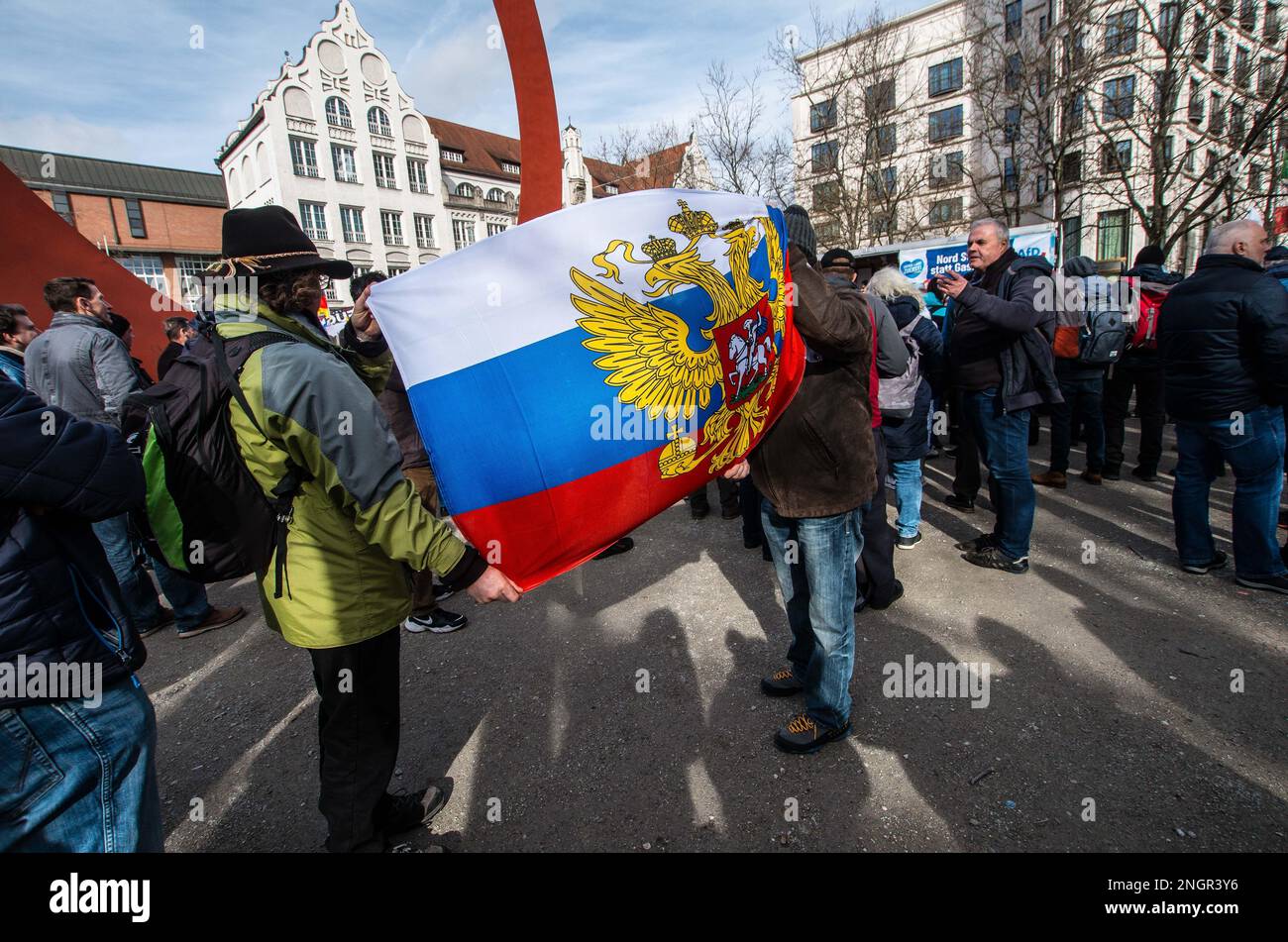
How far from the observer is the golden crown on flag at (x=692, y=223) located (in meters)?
2.10

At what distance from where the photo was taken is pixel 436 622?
4316 millimetres

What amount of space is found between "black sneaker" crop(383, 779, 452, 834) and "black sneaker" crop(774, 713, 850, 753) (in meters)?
1.52

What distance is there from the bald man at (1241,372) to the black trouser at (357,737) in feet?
16.3

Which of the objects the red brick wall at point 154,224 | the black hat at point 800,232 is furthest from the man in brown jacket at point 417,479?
the red brick wall at point 154,224

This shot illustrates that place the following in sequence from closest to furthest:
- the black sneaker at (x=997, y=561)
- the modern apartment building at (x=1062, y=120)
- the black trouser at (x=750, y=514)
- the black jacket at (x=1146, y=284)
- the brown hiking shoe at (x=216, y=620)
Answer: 1. the black sneaker at (x=997, y=561)
2. the brown hiking shoe at (x=216, y=620)
3. the black trouser at (x=750, y=514)
4. the black jacket at (x=1146, y=284)
5. the modern apartment building at (x=1062, y=120)

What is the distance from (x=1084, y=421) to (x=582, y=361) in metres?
6.40

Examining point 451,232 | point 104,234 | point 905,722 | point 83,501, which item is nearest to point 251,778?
point 83,501

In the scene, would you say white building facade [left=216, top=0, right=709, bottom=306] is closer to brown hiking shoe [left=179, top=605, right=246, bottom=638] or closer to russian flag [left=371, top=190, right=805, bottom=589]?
brown hiking shoe [left=179, top=605, right=246, bottom=638]

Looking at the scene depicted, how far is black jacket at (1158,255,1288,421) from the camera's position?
11.8 feet

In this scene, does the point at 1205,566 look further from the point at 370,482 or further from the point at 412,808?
the point at 370,482

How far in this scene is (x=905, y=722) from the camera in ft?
9.41

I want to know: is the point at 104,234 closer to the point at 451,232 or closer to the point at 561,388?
the point at 451,232

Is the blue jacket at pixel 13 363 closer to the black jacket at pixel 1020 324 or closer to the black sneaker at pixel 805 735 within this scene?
the black sneaker at pixel 805 735
